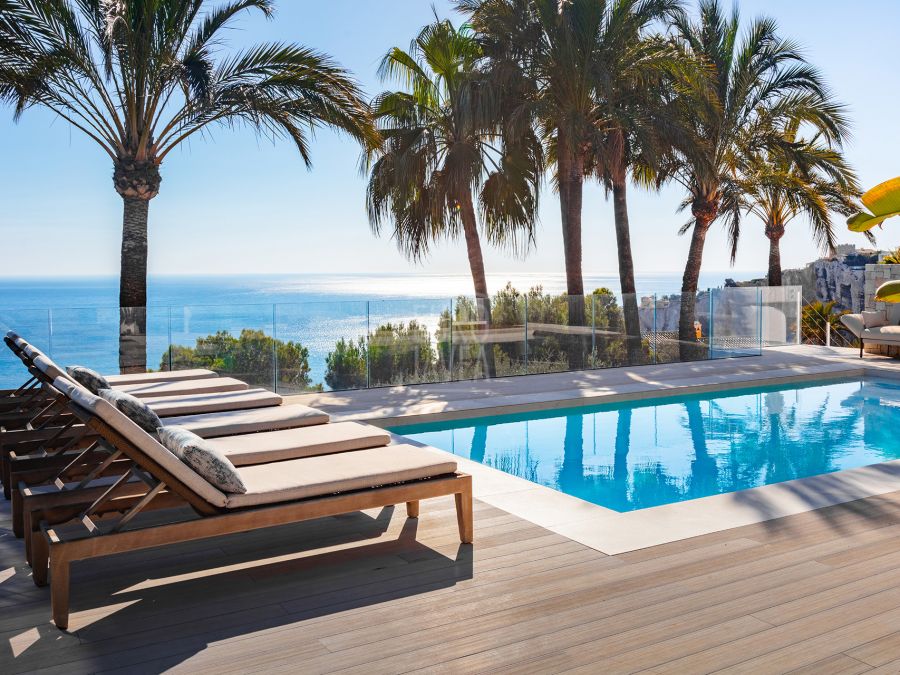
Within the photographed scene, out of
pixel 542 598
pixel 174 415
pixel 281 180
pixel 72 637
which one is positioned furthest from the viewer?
pixel 281 180

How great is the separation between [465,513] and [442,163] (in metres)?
11.4

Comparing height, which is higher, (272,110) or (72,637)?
(272,110)

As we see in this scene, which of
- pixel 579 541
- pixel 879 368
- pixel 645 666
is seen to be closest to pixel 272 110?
pixel 579 541

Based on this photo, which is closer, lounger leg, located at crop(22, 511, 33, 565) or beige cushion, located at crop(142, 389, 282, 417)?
lounger leg, located at crop(22, 511, 33, 565)

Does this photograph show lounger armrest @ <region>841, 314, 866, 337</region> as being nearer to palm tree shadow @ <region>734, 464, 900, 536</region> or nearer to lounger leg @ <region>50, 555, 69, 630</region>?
palm tree shadow @ <region>734, 464, 900, 536</region>

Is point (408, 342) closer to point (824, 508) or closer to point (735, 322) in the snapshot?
point (735, 322)

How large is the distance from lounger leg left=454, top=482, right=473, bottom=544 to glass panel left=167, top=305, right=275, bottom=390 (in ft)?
21.6

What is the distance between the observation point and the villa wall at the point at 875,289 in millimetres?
15484

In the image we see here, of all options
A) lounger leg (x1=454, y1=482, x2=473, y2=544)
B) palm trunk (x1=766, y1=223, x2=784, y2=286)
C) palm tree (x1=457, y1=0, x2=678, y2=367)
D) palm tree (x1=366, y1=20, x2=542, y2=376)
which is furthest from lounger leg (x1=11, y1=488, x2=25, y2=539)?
palm trunk (x1=766, y1=223, x2=784, y2=286)

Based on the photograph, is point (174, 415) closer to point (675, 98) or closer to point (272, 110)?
point (272, 110)

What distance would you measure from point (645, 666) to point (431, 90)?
1376cm

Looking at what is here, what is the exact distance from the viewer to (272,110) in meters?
10.4

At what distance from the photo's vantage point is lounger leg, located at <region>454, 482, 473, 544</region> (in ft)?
15.3

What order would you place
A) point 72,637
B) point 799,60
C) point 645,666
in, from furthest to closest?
point 799,60 < point 72,637 < point 645,666
